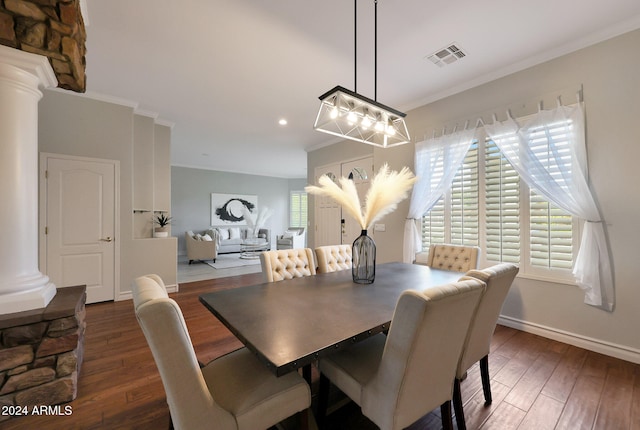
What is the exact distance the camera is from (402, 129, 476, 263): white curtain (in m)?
3.18

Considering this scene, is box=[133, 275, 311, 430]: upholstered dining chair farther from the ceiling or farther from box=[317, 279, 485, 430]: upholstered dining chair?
the ceiling

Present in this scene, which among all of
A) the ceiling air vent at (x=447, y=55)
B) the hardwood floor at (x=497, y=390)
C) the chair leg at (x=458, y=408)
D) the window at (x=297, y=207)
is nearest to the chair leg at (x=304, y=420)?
the hardwood floor at (x=497, y=390)

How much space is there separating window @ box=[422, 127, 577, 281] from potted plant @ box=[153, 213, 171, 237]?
417cm

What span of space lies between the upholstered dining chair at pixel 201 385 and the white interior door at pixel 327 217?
4198mm

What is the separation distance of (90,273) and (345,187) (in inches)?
148

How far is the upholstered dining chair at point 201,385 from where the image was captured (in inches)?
33.9

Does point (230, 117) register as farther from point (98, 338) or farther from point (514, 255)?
point (514, 255)

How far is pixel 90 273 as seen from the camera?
11.4 ft

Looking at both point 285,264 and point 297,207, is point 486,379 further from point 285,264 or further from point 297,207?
point 297,207

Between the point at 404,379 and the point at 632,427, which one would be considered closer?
the point at 404,379

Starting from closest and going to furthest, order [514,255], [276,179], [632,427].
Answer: [632,427] < [514,255] < [276,179]

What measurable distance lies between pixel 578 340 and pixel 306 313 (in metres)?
2.76

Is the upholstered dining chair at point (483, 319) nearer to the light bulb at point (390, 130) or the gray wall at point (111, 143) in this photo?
the light bulb at point (390, 130)

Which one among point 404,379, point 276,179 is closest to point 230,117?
point 404,379
